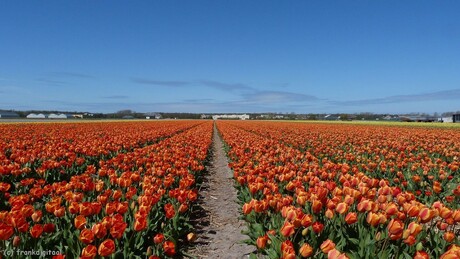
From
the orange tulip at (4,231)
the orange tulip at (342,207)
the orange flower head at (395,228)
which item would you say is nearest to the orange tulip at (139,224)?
the orange tulip at (4,231)

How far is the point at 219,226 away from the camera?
590 centimetres

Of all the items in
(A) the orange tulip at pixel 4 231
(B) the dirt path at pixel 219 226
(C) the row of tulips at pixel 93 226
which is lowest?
(B) the dirt path at pixel 219 226

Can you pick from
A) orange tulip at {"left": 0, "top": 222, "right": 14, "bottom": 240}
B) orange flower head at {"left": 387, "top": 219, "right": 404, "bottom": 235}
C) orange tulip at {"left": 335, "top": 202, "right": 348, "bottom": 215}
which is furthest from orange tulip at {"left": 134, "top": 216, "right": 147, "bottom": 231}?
orange flower head at {"left": 387, "top": 219, "right": 404, "bottom": 235}

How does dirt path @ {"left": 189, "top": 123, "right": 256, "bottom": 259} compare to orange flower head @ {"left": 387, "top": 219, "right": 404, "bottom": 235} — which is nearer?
orange flower head @ {"left": 387, "top": 219, "right": 404, "bottom": 235}

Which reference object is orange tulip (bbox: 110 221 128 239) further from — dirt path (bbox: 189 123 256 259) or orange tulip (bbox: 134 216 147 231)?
dirt path (bbox: 189 123 256 259)

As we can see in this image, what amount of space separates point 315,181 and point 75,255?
3.77m

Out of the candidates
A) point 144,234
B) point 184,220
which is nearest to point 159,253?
point 144,234

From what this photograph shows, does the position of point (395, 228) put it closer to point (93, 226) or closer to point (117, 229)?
point (117, 229)

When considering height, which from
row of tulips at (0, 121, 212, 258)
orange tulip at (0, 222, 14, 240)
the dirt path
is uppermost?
orange tulip at (0, 222, 14, 240)

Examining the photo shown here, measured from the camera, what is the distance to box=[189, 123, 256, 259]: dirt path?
4773 millimetres

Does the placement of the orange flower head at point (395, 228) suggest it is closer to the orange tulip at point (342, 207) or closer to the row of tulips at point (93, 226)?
the orange tulip at point (342, 207)

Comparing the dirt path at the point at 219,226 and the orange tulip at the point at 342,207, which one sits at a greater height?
the orange tulip at the point at 342,207

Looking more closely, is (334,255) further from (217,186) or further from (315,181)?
(217,186)

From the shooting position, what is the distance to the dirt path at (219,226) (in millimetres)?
4773
